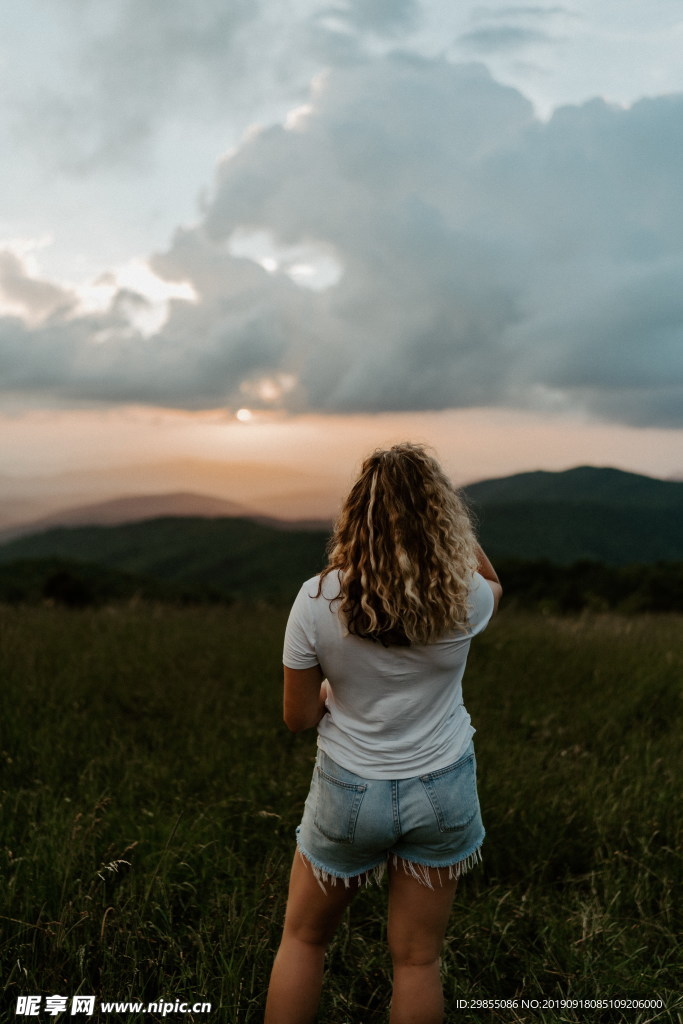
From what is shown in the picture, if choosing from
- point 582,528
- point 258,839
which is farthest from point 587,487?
point 258,839

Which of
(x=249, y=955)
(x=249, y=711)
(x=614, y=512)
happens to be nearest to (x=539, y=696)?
(x=249, y=711)

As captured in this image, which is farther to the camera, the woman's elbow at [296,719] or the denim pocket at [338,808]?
the woman's elbow at [296,719]

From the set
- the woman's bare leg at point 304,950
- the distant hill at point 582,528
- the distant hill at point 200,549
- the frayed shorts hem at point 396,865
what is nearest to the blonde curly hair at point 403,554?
the frayed shorts hem at point 396,865

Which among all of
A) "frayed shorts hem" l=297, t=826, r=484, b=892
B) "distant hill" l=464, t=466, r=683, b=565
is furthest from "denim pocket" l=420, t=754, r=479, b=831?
"distant hill" l=464, t=466, r=683, b=565

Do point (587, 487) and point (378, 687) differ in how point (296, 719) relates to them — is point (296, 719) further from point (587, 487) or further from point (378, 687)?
point (587, 487)

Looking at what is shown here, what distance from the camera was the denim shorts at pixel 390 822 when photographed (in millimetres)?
2041

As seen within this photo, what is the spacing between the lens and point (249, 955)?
2.54 m

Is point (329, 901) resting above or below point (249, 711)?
above

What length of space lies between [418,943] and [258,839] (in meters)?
1.47

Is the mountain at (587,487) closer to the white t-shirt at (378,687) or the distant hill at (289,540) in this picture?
the distant hill at (289,540)

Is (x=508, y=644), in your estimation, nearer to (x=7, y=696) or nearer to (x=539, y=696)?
(x=539, y=696)

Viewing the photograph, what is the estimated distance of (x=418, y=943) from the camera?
210cm

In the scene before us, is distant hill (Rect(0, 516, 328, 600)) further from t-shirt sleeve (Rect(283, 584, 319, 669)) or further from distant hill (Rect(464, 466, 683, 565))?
t-shirt sleeve (Rect(283, 584, 319, 669))

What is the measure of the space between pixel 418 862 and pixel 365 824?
212 millimetres
